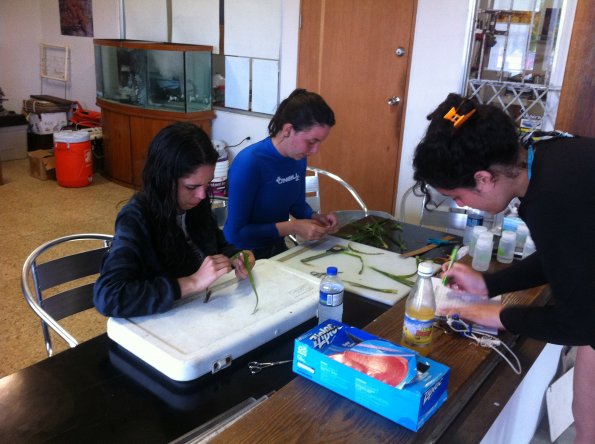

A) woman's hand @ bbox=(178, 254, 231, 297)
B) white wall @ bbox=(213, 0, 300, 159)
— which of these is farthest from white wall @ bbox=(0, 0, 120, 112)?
woman's hand @ bbox=(178, 254, 231, 297)

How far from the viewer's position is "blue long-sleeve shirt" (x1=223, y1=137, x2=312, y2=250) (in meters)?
1.87

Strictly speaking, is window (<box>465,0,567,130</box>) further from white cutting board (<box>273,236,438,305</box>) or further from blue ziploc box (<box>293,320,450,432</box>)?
blue ziploc box (<box>293,320,450,432</box>)

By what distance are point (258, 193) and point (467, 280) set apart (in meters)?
0.86

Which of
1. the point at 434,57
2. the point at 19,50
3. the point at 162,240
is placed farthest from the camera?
the point at 19,50

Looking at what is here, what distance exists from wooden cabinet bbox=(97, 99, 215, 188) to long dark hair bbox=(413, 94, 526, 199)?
3494 mm

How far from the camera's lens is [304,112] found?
6.09 feet

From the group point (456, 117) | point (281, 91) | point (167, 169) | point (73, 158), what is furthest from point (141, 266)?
point (73, 158)

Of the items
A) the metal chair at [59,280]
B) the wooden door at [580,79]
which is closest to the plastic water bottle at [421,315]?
the metal chair at [59,280]

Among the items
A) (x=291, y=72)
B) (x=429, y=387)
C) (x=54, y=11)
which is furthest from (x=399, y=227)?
(x=54, y=11)

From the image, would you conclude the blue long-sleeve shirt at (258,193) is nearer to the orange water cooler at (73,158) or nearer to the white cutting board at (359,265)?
the white cutting board at (359,265)

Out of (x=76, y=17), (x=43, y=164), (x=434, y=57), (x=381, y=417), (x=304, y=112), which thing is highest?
(x=76, y=17)

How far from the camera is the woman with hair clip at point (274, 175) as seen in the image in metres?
1.86

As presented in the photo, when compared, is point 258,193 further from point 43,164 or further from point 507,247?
point 43,164

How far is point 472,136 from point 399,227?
1.07m
